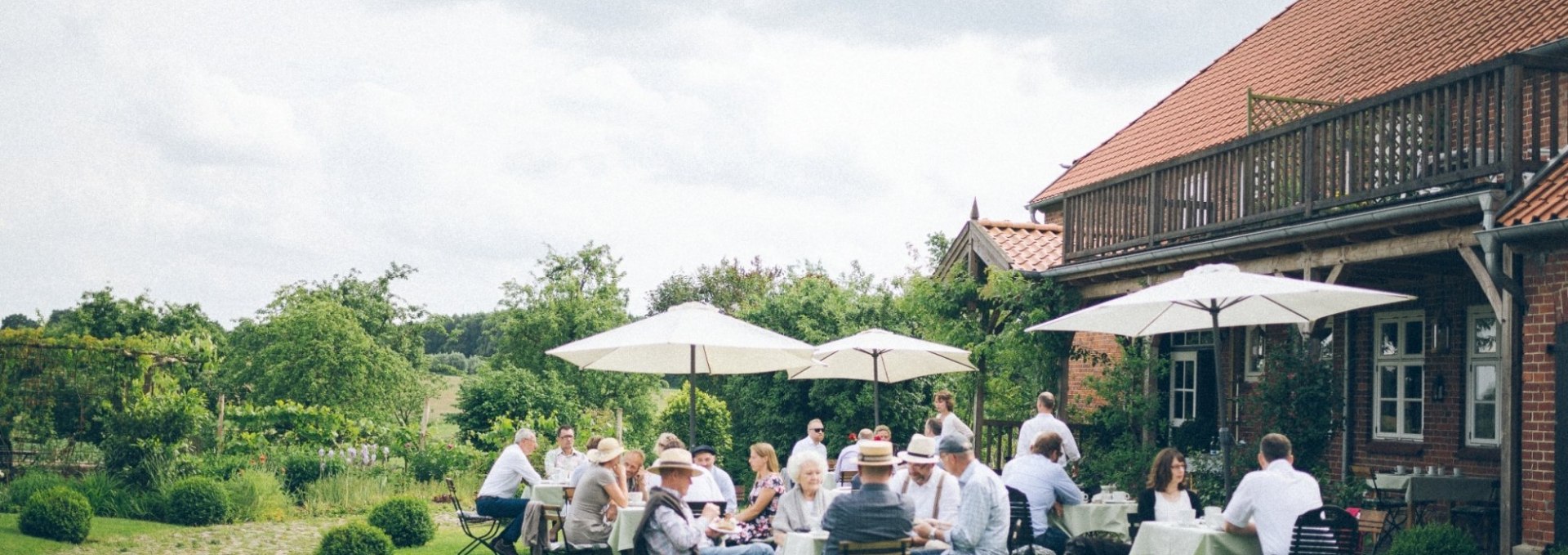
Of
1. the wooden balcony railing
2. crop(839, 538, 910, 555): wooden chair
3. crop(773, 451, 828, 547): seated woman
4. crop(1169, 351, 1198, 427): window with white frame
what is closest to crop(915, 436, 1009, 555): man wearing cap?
crop(839, 538, 910, 555): wooden chair

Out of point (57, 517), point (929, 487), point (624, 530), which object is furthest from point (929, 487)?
point (57, 517)

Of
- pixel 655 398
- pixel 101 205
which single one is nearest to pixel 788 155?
pixel 655 398

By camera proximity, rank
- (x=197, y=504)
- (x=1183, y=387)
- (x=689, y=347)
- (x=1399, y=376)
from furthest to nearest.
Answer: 1. (x=1183, y=387)
2. (x=197, y=504)
3. (x=1399, y=376)
4. (x=689, y=347)

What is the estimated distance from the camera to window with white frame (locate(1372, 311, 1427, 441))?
42.6 ft

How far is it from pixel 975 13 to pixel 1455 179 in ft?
15.3

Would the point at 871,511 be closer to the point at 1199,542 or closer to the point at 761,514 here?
the point at 1199,542

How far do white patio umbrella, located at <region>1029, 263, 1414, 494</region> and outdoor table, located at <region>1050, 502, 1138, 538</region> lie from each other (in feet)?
3.61

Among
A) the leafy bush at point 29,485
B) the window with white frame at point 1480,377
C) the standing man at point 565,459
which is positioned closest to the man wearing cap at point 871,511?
the standing man at point 565,459

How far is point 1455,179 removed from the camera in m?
9.77

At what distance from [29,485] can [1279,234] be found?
1528cm

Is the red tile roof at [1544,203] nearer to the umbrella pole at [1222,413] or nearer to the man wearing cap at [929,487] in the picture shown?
the umbrella pole at [1222,413]

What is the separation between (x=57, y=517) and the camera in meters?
13.7

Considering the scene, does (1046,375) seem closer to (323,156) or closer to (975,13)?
(975,13)

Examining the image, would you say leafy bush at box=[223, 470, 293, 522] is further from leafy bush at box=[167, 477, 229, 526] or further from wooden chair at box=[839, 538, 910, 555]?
wooden chair at box=[839, 538, 910, 555]
